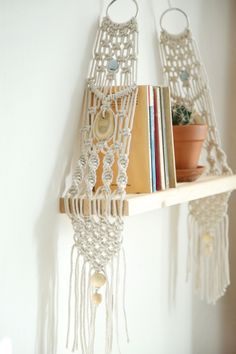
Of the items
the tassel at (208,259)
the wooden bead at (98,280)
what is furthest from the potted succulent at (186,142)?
the wooden bead at (98,280)

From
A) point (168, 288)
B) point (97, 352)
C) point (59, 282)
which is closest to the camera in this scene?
point (59, 282)

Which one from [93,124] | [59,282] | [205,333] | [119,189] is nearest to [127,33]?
[93,124]

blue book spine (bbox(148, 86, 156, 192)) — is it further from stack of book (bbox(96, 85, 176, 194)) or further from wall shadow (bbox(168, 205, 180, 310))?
wall shadow (bbox(168, 205, 180, 310))

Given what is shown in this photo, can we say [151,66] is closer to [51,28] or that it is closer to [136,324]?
[51,28]

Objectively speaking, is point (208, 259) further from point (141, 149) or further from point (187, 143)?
point (141, 149)

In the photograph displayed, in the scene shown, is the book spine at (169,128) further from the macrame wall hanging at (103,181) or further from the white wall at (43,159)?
the white wall at (43,159)

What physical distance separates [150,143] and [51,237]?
328mm

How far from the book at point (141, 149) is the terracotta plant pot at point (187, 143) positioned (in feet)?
0.78

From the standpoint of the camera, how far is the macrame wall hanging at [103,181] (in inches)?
50.0

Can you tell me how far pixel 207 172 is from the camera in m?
1.92

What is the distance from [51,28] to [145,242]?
0.73 meters

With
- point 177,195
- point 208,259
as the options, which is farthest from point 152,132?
point 208,259

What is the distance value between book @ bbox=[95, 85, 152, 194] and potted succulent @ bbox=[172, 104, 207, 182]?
237mm

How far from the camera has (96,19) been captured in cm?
146
